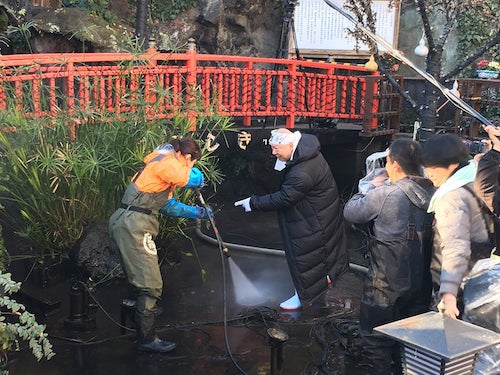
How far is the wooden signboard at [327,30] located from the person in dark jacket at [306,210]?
948 cm

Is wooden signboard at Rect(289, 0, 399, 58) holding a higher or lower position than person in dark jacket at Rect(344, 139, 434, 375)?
higher

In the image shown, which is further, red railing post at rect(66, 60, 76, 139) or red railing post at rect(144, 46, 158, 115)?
red railing post at rect(144, 46, 158, 115)

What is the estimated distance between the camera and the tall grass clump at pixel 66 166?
6.00m

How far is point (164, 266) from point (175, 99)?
1.95m

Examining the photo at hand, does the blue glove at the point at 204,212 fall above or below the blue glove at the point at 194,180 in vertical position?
below

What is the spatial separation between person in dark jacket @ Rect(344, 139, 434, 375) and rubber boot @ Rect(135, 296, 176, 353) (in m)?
1.67

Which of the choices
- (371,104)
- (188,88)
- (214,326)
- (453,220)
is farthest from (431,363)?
(371,104)

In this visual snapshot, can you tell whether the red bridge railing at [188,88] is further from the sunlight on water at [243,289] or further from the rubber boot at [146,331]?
the rubber boot at [146,331]

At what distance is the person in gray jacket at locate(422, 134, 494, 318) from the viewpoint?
10.9 feet

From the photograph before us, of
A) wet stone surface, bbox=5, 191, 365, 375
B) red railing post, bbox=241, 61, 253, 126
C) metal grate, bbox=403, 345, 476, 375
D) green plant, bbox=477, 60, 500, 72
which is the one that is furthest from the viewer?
green plant, bbox=477, 60, 500, 72

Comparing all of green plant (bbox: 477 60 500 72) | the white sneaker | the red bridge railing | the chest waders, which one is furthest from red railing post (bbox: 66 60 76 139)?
green plant (bbox: 477 60 500 72)

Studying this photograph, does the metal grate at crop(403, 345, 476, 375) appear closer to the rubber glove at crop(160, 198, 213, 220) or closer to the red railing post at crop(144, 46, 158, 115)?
the rubber glove at crop(160, 198, 213, 220)

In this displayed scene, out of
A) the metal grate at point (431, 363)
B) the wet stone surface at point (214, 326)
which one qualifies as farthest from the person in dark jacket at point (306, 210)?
the metal grate at point (431, 363)

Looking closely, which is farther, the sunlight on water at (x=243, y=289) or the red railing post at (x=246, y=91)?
the red railing post at (x=246, y=91)
